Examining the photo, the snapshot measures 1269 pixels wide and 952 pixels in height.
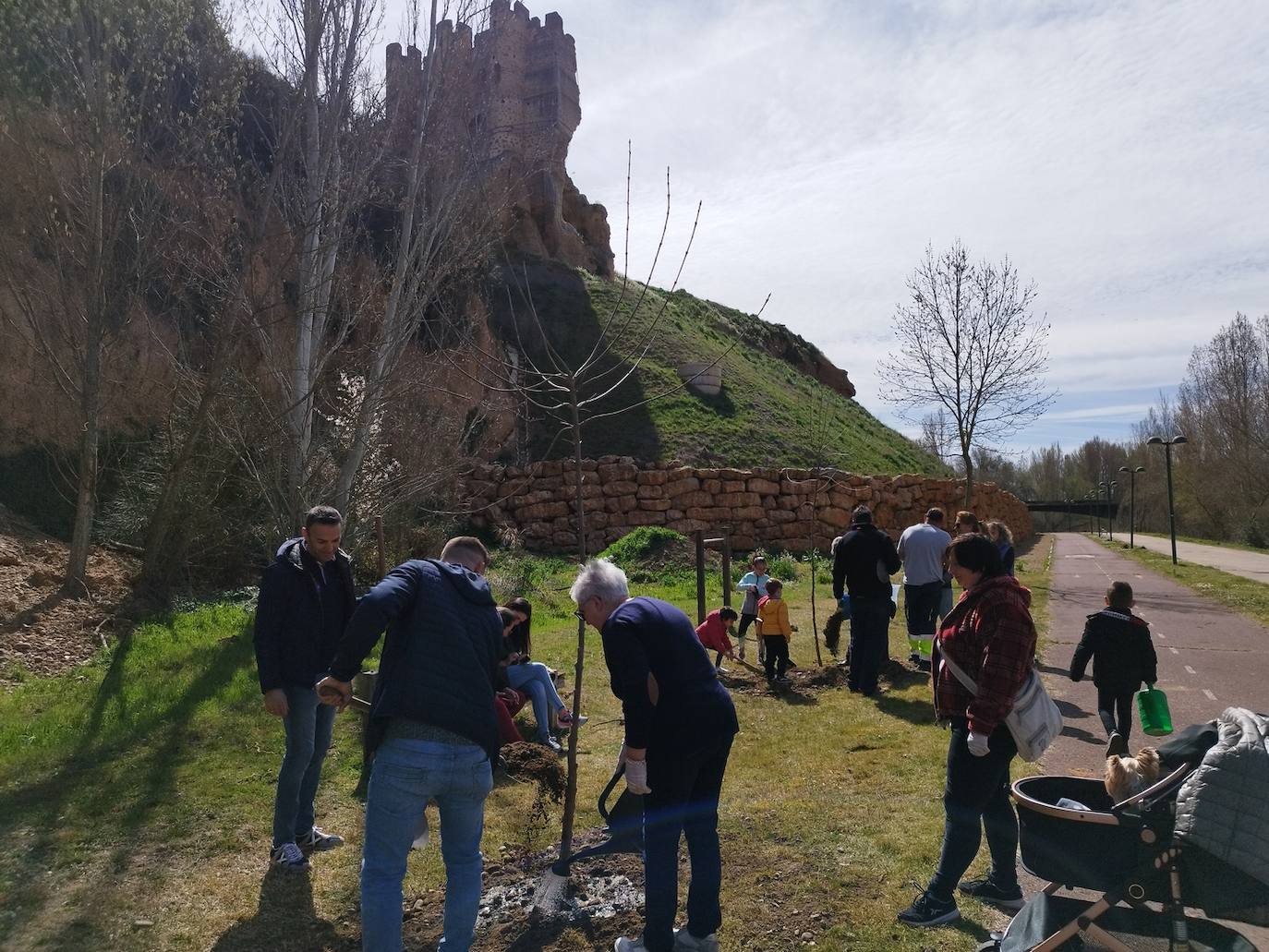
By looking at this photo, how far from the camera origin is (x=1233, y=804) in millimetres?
2895

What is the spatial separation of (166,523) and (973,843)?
35.0ft

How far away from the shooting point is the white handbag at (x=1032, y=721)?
3.95 metres

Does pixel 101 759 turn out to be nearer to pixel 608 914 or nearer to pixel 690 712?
pixel 608 914

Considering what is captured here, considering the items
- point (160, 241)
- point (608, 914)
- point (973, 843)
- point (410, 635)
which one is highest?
point (160, 241)

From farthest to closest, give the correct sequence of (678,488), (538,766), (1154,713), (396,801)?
(678,488)
(538,766)
(1154,713)
(396,801)

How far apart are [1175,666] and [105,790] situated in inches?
420

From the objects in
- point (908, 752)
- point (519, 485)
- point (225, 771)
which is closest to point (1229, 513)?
point (519, 485)

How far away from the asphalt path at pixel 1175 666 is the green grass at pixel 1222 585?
0.35 m

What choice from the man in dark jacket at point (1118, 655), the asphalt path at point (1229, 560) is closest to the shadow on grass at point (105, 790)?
the man in dark jacket at point (1118, 655)

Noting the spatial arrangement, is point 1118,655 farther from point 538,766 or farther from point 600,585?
point 600,585

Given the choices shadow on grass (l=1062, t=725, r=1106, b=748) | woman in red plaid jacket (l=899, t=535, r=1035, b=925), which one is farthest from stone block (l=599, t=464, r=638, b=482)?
woman in red plaid jacket (l=899, t=535, r=1035, b=925)

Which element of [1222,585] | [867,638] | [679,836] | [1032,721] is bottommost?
[1222,585]

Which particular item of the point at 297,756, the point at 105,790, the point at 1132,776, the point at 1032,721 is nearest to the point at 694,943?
the point at 1032,721

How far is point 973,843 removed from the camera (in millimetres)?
4031
